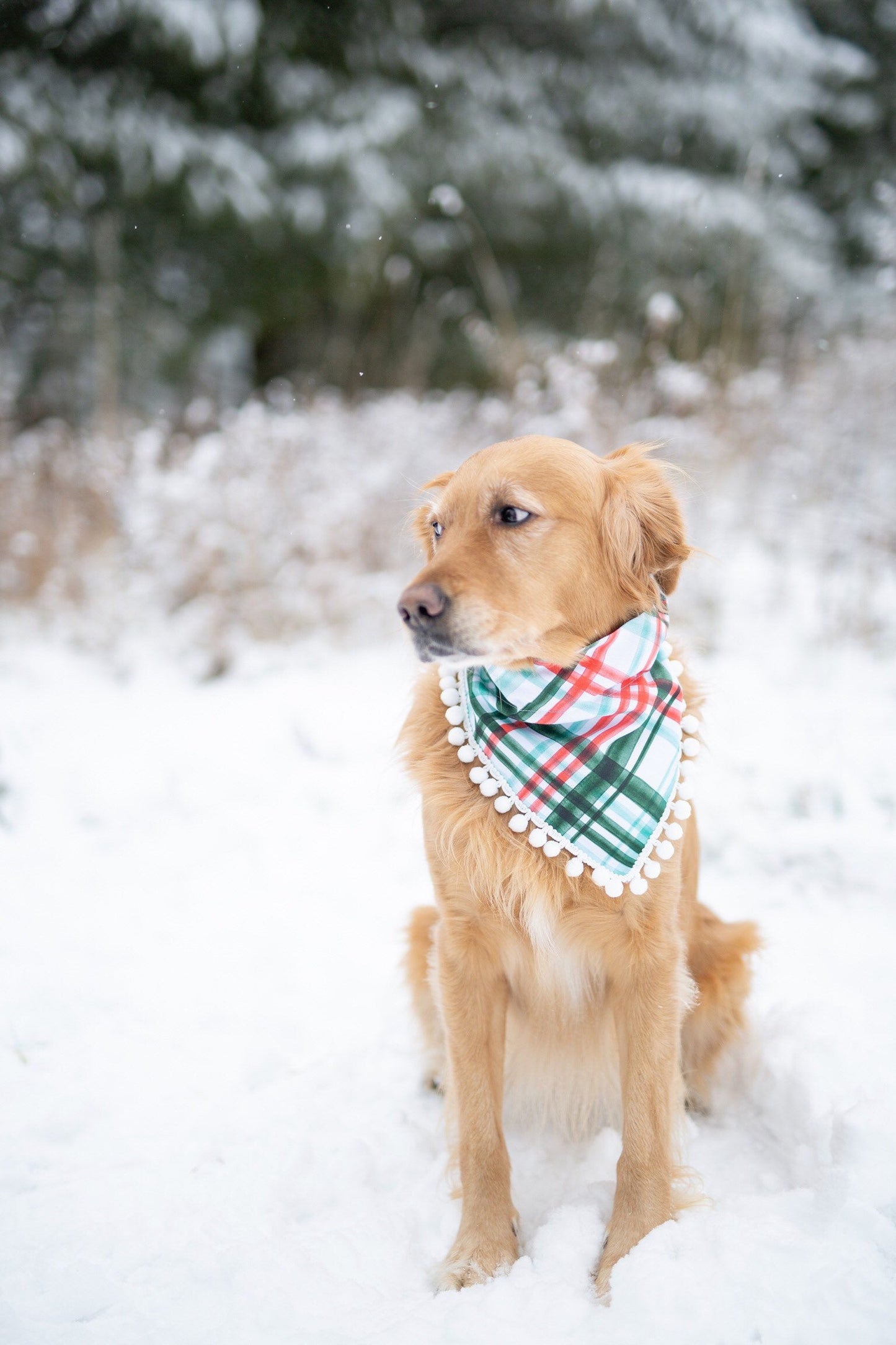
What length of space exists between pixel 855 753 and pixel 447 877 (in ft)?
7.15

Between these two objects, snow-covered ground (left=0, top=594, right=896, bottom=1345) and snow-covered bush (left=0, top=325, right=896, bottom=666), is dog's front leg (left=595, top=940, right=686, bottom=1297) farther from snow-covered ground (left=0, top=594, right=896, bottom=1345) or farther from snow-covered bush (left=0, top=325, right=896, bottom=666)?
snow-covered bush (left=0, top=325, right=896, bottom=666)

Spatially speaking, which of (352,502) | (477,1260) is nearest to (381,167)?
(352,502)

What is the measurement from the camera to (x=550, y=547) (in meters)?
1.49

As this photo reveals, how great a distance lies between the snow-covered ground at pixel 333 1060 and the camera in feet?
4.12

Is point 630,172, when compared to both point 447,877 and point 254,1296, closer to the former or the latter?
point 447,877

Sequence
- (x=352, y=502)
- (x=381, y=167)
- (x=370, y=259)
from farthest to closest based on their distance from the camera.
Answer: (x=370, y=259) → (x=381, y=167) → (x=352, y=502)

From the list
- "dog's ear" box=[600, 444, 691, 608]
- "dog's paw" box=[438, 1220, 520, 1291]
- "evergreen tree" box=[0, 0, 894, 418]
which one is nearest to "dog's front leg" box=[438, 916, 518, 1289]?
"dog's paw" box=[438, 1220, 520, 1291]

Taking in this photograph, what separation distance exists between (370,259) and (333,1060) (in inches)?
312

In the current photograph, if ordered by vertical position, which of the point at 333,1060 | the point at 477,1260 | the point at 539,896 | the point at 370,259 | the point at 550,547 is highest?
the point at 550,547

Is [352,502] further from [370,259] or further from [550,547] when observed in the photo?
[370,259]

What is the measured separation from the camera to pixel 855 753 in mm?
3031

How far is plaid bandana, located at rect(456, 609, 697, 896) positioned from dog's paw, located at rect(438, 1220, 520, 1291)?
2.17 ft

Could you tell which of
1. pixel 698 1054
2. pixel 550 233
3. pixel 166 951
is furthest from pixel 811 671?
pixel 550 233

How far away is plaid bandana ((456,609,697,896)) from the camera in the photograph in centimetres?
143
